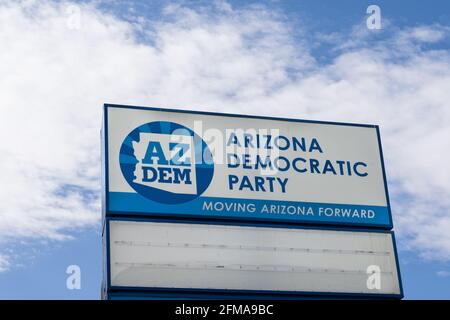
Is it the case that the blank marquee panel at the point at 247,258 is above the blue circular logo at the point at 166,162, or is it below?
below

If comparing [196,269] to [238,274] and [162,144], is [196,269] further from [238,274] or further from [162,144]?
[162,144]

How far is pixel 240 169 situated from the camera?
21.2 meters

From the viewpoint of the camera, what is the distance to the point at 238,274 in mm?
19656

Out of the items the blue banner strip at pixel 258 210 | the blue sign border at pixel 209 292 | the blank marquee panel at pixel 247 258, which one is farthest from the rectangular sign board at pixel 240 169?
the blank marquee panel at pixel 247 258

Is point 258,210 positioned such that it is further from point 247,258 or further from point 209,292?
point 209,292

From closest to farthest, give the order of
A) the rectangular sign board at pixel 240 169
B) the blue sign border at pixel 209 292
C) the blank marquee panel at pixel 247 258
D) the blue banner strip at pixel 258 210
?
1. the blue sign border at pixel 209 292
2. the blank marquee panel at pixel 247 258
3. the blue banner strip at pixel 258 210
4. the rectangular sign board at pixel 240 169

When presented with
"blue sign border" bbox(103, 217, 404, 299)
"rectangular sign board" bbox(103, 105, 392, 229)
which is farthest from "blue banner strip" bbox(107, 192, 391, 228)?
"blue sign border" bbox(103, 217, 404, 299)

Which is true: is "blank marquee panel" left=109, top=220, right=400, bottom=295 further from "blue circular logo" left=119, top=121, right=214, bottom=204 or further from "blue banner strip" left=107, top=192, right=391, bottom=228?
"blue circular logo" left=119, top=121, right=214, bottom=204

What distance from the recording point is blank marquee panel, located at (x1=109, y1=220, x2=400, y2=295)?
63.0ft

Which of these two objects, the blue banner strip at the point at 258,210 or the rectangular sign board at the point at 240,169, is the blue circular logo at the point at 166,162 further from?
the blue banner strip at the point at 258,210

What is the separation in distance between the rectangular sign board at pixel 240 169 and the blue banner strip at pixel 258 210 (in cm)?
3

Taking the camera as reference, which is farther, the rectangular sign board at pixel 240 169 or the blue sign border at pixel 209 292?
the rectangular sign board at pixel 240 169

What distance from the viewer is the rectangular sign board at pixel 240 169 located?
797 inches
